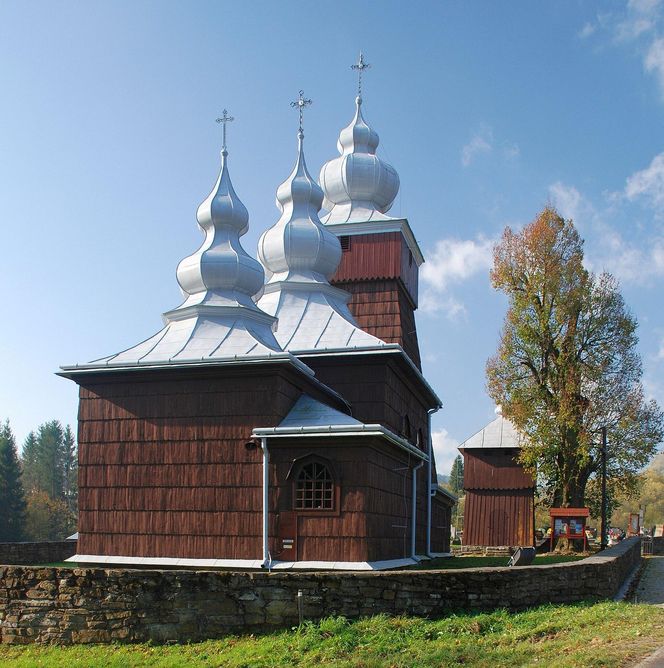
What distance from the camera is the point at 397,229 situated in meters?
27.6

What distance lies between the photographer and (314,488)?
18.0 metres

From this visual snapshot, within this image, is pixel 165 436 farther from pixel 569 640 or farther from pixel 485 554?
pixel 485 554

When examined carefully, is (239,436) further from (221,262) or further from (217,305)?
(221,262)

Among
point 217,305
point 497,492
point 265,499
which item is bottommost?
point 497,492

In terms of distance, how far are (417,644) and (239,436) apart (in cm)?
747

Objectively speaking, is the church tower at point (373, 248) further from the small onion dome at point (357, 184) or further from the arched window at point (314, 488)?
the arched window at point (314, 488)

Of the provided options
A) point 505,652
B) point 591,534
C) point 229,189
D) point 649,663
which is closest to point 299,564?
point 505,652

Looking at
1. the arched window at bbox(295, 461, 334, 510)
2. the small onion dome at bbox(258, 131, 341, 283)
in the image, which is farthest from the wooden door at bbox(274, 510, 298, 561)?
the small onion dome at bbox(258, 131, 341, 283)

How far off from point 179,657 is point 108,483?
7.04m

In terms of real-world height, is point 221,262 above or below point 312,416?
above

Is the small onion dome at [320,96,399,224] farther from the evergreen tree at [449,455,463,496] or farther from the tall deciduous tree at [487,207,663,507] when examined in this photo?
the evergreen tree at [449,455,463,496]

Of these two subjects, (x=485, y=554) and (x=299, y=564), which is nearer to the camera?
(x=299, y=564)

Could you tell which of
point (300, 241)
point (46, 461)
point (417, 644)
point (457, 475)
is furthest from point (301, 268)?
point (457, 475)

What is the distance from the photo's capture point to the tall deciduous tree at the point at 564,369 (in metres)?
28.9
